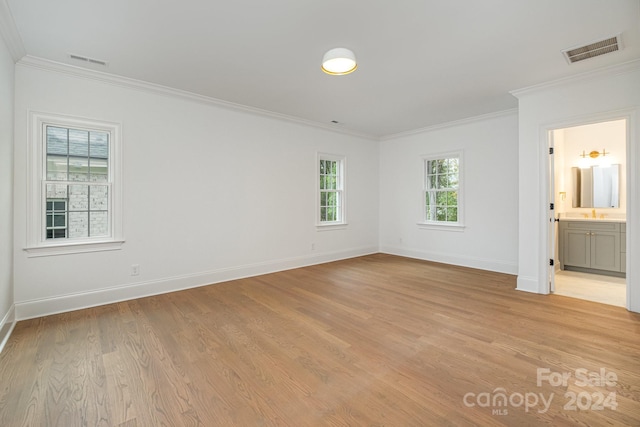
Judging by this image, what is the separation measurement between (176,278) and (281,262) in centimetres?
180

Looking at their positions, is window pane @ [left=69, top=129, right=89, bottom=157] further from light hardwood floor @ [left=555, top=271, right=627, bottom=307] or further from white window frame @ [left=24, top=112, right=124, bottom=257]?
light hardwood floor @ [left=555, top=271, right=627, bottom=307]

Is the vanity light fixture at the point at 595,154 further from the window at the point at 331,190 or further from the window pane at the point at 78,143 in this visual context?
the window pane at the point at 78,143

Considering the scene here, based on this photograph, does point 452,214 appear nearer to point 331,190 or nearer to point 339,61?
point 331,190

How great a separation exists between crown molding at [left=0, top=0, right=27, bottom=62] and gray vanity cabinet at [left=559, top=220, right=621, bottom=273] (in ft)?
25.5

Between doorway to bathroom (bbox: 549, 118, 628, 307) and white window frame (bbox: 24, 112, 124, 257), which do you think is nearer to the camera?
white window frame (bbox: 24, 112, 124, 257)

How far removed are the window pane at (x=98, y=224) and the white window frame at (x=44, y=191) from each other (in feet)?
0.18

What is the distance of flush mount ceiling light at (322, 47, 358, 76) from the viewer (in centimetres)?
268

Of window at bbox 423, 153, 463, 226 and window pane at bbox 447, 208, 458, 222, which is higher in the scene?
window at bbox 423, 153, 463, 226

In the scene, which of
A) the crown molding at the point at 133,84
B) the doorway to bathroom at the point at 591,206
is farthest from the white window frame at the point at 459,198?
the crown molding at the point at 133,84

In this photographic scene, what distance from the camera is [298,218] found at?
220 inches

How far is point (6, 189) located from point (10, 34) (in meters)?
1.43

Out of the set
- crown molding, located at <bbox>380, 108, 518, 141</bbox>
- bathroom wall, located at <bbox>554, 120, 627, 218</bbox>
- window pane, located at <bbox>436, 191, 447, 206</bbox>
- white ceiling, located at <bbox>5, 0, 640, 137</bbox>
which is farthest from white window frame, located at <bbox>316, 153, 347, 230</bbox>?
bathroom wall, located at <bbox>554, 120, 627, 218</bbox>

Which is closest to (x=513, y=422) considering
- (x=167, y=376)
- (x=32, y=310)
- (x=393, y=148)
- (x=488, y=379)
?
(x=488, y=379)

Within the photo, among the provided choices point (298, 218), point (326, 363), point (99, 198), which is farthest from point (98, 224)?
point (326, 363)
